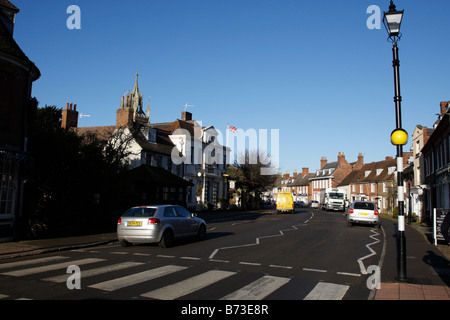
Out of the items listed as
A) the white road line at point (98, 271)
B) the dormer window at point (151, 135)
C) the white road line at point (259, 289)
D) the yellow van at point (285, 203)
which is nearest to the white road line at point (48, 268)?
the white road line at point (98, 271)

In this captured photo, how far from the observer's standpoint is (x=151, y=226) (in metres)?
12.6

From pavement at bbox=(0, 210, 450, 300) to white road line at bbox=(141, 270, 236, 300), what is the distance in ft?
10.9

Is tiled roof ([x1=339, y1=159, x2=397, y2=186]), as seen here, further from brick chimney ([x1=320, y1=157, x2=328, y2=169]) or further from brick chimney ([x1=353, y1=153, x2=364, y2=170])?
brick chimney ([x1=320, y1=157, x2=328, y2=169])

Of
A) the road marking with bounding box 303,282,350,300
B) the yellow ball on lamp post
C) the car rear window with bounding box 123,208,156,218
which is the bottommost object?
the road marking with bounding box 303,282,350,300

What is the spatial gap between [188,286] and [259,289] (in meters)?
1.45

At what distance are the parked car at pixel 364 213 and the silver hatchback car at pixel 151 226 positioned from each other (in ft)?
45.7

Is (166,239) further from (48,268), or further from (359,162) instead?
(359,162)

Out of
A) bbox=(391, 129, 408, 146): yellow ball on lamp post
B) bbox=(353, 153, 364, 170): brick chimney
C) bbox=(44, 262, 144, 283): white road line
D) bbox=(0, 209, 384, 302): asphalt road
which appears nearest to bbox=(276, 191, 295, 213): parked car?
bbox=(0, 209, 384, 302): asphalt road

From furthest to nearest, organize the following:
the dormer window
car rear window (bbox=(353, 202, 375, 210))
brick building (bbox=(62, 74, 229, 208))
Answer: the dormer window < brick building (bbox=(62, 74, 229, 208)) < car rear window (bbox=(353, 202, 375, 210))

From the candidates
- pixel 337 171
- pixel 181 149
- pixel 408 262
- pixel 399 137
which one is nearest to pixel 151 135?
pixel 181 149

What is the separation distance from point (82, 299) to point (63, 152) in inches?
436

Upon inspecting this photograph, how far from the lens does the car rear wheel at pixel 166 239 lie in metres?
12.8

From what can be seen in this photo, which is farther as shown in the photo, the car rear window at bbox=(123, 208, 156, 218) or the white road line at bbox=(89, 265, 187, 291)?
the car rear window at bbox=(123, 208, 156, 218)

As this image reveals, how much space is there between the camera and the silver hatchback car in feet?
41.5
